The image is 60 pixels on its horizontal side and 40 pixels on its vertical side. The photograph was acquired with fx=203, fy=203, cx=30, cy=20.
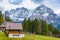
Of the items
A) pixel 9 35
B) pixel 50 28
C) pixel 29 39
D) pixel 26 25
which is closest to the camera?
pixel 29 39

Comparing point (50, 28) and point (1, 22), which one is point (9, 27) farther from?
point (50, 28)

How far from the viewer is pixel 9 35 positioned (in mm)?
58906

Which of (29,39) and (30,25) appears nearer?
(29,39)

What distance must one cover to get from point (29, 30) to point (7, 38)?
31.9 metres

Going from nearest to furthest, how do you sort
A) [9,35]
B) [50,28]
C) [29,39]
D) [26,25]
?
[29,39], [9,35], [26,25], [50,28]

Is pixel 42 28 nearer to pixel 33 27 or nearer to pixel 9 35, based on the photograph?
pixel 33 27

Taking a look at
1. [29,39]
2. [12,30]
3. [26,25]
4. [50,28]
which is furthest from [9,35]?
[50,28]

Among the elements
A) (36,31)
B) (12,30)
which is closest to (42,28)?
(36,31)

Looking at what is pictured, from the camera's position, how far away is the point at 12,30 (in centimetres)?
5981

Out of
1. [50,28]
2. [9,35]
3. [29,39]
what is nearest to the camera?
[29,39]

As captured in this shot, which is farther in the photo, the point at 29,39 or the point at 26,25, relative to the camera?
the point at 26,25

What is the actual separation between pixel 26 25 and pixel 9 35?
27.8 metres

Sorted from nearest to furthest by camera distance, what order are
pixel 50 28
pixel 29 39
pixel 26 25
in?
pixel 29 39
pixel 26 25
pixel 50 28

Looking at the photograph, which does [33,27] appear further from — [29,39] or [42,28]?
[29,39]
